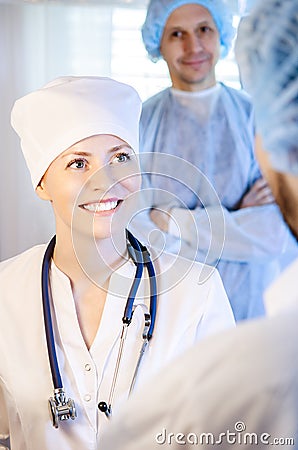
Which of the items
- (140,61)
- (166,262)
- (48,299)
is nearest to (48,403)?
(48,299)

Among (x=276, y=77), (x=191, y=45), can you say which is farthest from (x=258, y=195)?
(x=276, y=77)

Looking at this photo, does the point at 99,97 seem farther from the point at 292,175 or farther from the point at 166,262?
the point at 292,175

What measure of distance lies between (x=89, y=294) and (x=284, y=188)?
0.49 metres

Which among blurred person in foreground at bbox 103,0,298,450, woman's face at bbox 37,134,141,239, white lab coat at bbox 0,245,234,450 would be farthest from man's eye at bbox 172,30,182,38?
blurred person in foreground at bbox 103,0,298,450

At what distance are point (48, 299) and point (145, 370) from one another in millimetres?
203

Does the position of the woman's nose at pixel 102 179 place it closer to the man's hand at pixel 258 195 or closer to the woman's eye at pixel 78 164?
the woman's eye at pixel 78 164

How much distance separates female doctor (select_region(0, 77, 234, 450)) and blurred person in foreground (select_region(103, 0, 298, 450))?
0.31 meters

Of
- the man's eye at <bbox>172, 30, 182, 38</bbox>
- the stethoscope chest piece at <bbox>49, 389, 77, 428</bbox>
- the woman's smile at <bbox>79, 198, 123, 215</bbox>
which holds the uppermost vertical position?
the man's eye at <bbox>172, 30, 182, 38</bbox>

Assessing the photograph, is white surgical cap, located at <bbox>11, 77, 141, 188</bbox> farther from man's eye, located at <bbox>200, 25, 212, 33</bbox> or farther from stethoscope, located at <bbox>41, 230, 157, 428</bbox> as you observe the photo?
man's eye, located at <bbox>200, 25, 212, 33</bbox>

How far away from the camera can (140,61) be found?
1.63 metres

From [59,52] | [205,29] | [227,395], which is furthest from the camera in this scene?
[59,52]

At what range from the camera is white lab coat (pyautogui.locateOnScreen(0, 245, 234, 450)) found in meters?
1.13

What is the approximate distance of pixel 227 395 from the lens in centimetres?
73

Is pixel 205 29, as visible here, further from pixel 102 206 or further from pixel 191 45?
pixel 102 206
